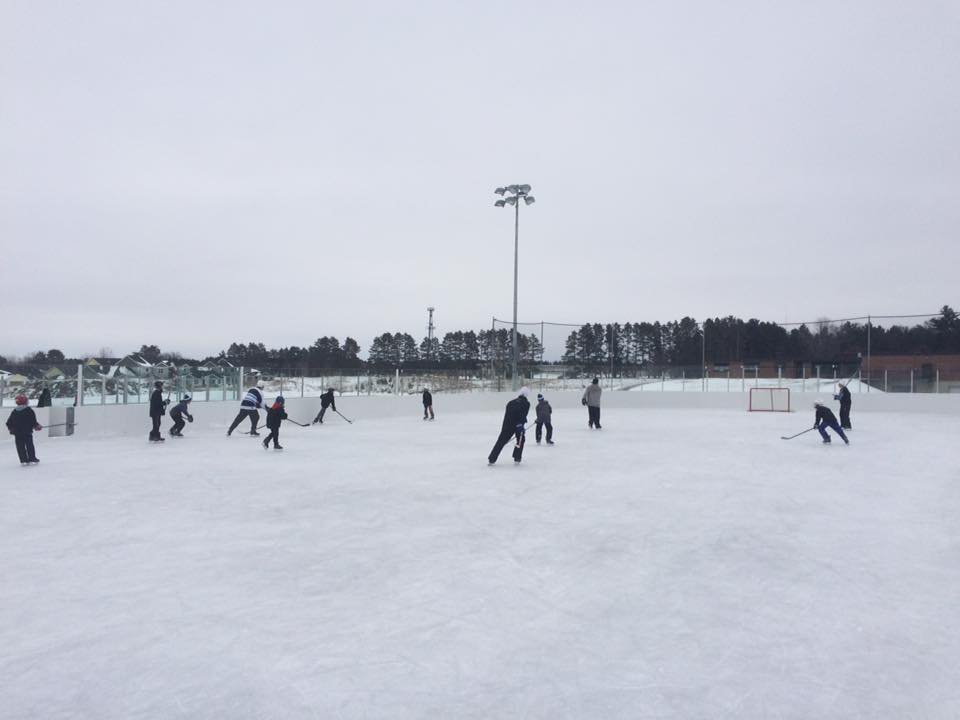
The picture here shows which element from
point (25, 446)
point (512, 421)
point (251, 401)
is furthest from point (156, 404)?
point (512, 421)

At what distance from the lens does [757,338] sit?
108 ft

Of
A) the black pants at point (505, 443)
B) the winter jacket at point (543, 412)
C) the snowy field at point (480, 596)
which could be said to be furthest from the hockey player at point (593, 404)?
the snowy field at point (480, 596)

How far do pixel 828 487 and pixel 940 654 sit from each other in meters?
5.71

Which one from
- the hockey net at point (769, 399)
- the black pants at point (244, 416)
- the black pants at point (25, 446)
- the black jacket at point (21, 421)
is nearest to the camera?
the black jacket at point (21, 421)

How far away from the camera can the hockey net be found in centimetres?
2956

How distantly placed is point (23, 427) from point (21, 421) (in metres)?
0.12

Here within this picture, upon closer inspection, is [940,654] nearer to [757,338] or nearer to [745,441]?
[745,441]

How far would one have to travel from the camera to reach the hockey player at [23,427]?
1082 centimetres

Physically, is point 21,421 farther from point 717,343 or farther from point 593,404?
point 717,343

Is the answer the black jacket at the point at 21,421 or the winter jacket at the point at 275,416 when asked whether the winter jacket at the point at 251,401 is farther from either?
the black jacket at the point at 21,421

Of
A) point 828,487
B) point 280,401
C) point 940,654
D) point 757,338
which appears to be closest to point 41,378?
point 280,401

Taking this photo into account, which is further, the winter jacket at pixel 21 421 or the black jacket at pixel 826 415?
the black jacket at pixel 826 415

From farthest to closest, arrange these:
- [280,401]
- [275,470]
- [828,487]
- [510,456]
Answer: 1. [280,401]
2. [510,456]
3. [275,470]
4. [828,487]

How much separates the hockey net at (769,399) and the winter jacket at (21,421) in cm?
2607
